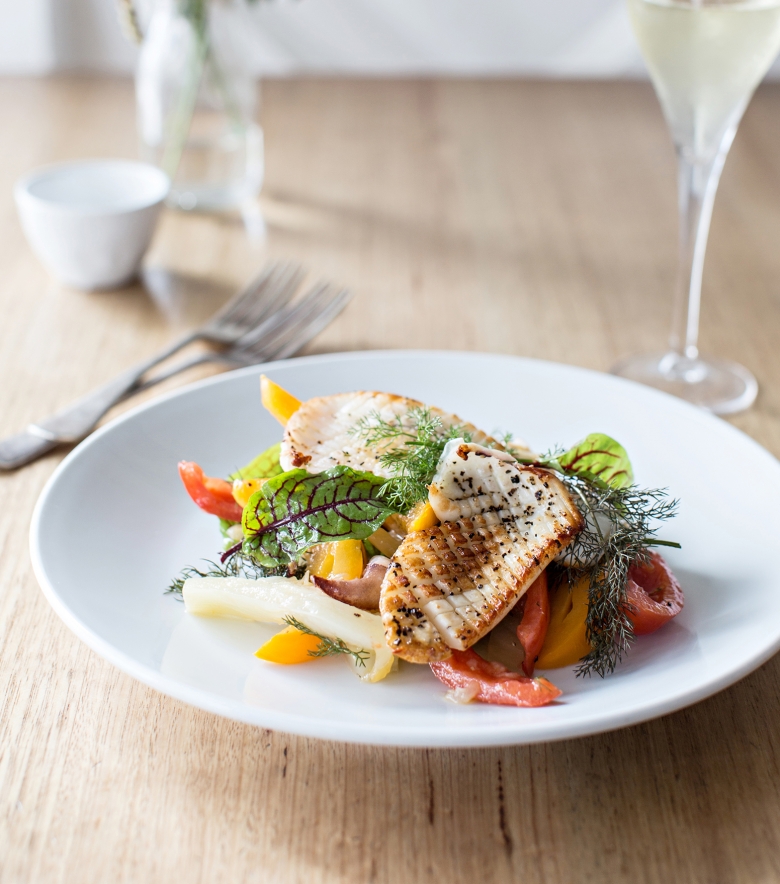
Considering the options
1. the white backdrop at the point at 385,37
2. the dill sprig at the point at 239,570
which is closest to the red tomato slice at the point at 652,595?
the dill sprig at the point at 239,570

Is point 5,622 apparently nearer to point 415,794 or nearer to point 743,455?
point 415,794

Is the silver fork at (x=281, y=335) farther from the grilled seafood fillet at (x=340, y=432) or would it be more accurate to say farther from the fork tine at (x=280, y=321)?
the grilled seafood fillet at (x=340, y=432)

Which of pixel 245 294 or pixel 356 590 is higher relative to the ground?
pixel 356 590

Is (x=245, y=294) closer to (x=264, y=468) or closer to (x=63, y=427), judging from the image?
(x=63, y=427)

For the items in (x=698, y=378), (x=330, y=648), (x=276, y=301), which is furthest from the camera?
(x=276, y=301)

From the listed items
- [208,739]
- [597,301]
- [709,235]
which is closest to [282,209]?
[597,301]

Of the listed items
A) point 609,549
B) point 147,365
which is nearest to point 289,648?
point 609,549
